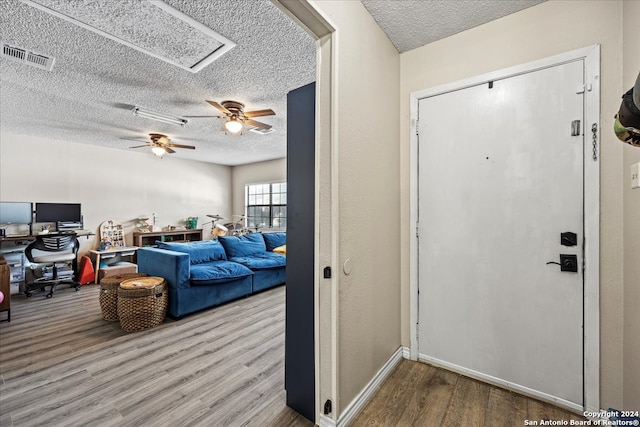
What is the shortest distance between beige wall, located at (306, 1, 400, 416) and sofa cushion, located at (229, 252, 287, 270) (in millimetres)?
2534

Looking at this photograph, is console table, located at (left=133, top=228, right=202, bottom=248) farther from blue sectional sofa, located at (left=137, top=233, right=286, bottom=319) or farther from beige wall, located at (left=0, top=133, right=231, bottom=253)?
blue sectional sofa, located at (left=137, top=233, right=286, bottom=319)

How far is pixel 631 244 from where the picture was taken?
1.43 metres

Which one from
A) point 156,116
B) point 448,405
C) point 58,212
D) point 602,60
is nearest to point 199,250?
point 156,116

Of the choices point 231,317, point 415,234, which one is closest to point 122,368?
point 231,317

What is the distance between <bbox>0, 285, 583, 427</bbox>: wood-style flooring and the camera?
5.29 feet

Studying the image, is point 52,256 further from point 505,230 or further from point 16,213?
point 505,230

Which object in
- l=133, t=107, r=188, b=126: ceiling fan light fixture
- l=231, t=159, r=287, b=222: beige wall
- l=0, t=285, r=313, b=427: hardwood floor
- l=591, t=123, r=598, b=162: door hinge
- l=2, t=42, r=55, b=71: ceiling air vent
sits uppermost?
l=2, t=42, r=55, b=71: ceiling air vent

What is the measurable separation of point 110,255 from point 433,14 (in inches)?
249

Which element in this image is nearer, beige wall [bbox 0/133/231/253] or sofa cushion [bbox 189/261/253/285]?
sofa cushion [bbox 189/261/253/285]

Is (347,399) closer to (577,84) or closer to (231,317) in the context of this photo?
(231,317)

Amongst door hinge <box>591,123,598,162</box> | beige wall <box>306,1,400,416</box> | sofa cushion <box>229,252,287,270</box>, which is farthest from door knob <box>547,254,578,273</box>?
sofa cushion <box>229,252,287,270</box>

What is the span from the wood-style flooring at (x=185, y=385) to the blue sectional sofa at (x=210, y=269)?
402mm

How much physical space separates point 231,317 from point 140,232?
3.99 m

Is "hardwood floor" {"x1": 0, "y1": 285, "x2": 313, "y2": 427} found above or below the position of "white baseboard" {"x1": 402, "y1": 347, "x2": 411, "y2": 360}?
below
